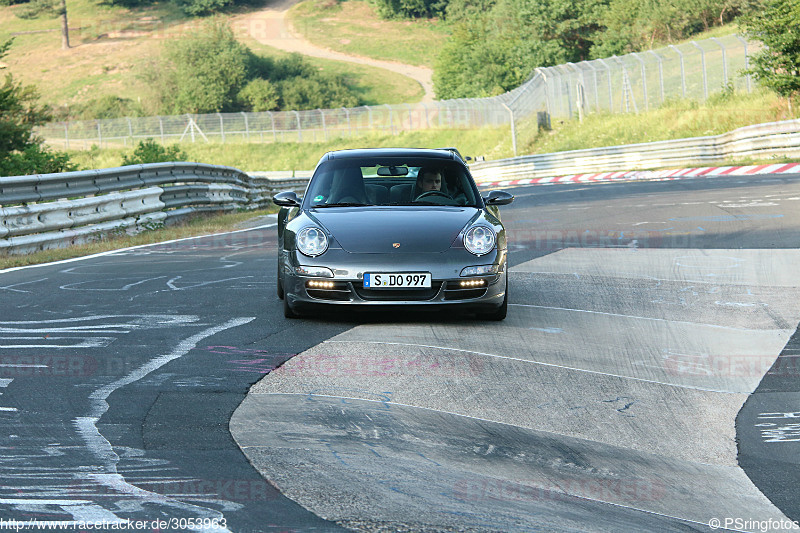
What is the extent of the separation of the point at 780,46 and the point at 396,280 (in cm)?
2883

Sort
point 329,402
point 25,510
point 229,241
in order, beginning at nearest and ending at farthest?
point 25,510, point 329,402, point 229,241

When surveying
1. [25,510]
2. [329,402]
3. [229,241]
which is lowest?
[229,241]

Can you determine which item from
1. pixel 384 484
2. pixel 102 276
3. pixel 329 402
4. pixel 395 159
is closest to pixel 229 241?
pixel 102 276

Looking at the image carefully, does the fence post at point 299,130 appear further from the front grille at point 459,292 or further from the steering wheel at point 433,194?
the front grille at point 459,292

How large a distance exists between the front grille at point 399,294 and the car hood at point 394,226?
11.6 inches

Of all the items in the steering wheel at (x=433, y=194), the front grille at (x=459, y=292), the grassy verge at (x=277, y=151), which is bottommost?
the grassy verge at (x=277, y=151)

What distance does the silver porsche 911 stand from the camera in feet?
24.8

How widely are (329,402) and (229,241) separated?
34.9ft

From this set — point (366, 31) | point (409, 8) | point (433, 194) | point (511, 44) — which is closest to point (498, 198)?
point (433, 194)

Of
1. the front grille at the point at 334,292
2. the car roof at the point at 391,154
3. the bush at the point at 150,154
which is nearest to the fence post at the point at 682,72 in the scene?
the bush at the point at 150,154

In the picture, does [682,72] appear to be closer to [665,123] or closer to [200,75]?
[665,123]

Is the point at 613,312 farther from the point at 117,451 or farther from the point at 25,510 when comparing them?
the point at 25,510

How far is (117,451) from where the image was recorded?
175 inches

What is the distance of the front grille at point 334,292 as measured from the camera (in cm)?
762
